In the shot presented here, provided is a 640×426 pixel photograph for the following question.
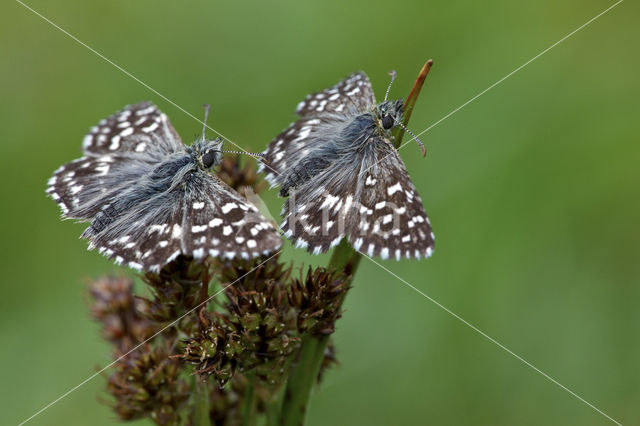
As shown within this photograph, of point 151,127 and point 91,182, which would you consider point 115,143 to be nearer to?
point 151,127

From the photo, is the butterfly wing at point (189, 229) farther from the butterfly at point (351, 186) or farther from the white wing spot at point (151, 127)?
the white wing spot at point (151, 127)

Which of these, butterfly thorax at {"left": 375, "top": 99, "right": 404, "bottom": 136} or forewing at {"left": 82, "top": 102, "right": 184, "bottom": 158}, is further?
forewing at {"left": 82, "top": 102, "right": 184, "bottom": 158}

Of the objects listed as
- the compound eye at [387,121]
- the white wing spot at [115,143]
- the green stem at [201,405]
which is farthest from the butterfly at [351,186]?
the white wing spot at [115,143]

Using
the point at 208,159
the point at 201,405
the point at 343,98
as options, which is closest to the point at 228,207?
the point at 208,159

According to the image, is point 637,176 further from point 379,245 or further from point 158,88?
point 158,88

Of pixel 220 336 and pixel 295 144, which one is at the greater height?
pixel 295 144

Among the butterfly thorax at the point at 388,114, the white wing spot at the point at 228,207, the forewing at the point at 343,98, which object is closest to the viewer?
the white wing spot at the point at 228,207

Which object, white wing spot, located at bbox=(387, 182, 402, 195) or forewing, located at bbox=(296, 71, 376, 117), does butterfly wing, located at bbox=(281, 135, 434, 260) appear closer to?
white wing spot, located at bbox=(387, 182, 402, 195)

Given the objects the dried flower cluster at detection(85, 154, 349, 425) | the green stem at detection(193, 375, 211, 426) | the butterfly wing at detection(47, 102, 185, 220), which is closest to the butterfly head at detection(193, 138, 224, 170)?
the butterfly wing at detection(47, 102, 185, 220)
